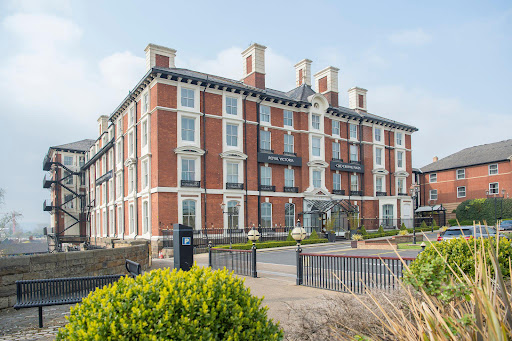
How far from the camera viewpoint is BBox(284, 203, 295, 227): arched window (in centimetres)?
3469

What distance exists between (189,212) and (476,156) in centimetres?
4106

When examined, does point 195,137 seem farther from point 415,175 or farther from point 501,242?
point 415,175

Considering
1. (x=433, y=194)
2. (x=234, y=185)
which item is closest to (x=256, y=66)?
(x=234, y=185)

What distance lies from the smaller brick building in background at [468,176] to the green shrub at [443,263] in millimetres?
42593

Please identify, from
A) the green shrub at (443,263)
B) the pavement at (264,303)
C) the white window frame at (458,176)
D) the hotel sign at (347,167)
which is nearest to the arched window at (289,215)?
the hotel sign at (347,167)

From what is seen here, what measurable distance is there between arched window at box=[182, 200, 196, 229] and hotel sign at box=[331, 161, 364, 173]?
15.5 metres

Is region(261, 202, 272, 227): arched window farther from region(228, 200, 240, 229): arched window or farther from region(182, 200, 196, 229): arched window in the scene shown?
region(182, 200, 196, 229): arched window

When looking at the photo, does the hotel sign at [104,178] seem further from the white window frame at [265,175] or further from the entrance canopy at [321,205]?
the entrance canopy at [321,205]

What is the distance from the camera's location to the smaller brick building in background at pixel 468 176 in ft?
156

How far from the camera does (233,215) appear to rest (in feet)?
102

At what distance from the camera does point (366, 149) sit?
42.7m

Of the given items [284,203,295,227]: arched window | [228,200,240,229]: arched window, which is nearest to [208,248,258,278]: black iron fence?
[228,200,240,229]: arched window

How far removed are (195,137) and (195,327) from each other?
90.0 feet

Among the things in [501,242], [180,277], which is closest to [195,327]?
[180,277]
